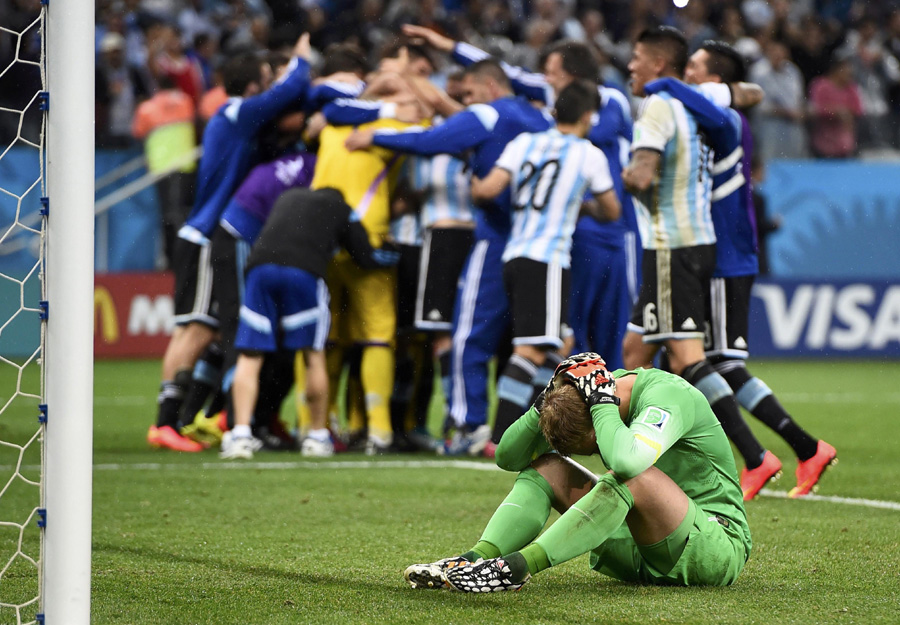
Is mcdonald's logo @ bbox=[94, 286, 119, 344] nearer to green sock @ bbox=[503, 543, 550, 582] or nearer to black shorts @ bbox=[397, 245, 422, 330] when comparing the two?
black shorts @ bbox=[397, 245, 422, 330]

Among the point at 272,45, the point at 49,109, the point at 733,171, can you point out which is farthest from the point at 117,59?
the point at 49,109

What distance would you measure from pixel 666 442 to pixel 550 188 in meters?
3.78

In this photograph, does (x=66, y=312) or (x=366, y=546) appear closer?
(x=66, y=312)

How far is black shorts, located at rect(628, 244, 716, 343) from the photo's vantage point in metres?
5.94

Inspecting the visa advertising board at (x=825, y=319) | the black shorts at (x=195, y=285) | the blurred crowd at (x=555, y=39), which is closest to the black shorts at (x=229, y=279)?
the black shorts at (x=195, y=285)

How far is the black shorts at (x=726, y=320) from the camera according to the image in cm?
616

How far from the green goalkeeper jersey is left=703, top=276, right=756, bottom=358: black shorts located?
229cm

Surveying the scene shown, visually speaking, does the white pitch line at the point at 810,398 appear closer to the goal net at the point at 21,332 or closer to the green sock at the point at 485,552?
the goal net at the point at 21,332

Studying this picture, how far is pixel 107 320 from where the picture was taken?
47.1 ft

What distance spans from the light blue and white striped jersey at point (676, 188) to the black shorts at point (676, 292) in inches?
2.5

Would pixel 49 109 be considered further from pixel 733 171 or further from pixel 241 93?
pixel 241 93

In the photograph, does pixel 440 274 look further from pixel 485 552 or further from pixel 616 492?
pixel 616 492

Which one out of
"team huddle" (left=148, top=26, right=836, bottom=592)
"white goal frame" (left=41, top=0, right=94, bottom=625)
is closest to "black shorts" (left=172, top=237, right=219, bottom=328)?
"team huddle" (left=148, top=26, right=836, bottom=592)

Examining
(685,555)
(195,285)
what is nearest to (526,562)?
(685,555)
